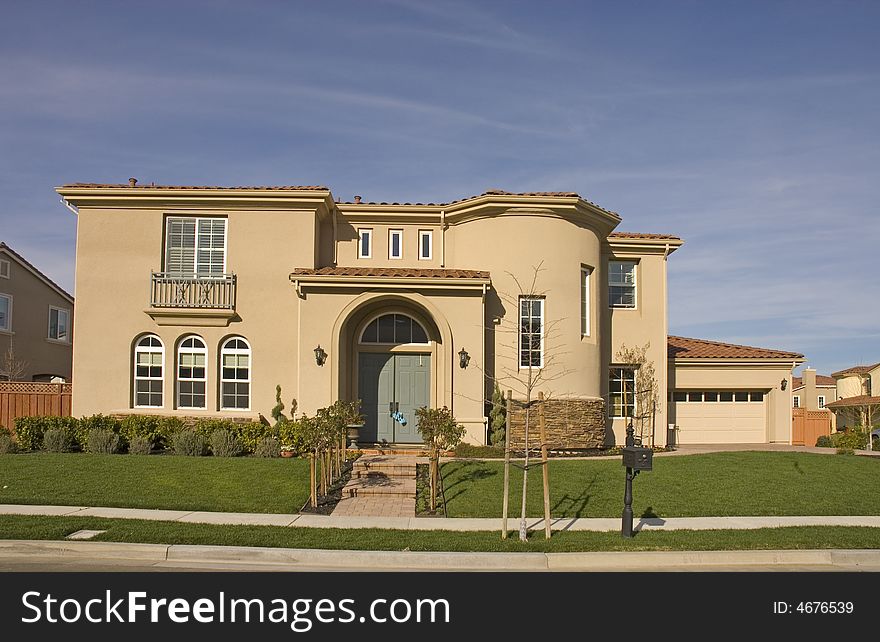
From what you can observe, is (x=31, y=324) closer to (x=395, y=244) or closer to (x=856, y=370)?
Result: (x=395, y=244)

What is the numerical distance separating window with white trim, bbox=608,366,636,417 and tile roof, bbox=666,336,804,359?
6.87 feet

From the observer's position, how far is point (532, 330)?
21438mm

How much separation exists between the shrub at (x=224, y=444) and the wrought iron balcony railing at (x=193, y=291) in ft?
11.6

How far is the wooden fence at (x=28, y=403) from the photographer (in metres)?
21.0

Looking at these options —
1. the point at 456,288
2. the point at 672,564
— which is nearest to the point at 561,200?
the point at 456,288

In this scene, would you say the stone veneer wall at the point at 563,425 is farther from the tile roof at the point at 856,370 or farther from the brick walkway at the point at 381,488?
the tile roof at the point at 856,370

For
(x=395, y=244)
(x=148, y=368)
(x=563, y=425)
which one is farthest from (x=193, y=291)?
(x=563, y=425)

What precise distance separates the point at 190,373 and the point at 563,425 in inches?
391

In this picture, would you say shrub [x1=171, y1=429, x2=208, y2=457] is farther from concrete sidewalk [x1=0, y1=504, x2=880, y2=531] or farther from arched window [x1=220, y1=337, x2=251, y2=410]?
concrete sidewalk [x1=0, y1=504, x2=880, y2=531]

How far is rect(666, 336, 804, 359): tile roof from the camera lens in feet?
85.7

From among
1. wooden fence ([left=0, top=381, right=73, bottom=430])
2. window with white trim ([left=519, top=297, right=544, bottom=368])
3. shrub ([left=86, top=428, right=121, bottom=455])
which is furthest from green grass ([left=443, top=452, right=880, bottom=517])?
wooden fence ([left=0, top=381, right=73, bottom=430])

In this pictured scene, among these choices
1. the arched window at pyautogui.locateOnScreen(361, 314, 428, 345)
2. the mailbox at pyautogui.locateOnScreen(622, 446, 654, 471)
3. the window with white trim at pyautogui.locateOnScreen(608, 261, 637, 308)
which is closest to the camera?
the mailbox at pyautogui.locateOnScreen(622, 446, 654, 471)

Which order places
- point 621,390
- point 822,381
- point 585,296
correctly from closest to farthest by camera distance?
point 585,296, point 621,390, point 822,381
